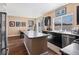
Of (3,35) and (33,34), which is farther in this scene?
(33,34)

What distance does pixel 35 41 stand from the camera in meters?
1.96

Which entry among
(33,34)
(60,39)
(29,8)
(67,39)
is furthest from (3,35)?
(67,39)

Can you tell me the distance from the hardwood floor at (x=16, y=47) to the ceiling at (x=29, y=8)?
46cm

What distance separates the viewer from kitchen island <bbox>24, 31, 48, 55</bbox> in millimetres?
1932

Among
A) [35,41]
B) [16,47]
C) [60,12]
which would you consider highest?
[60,12]

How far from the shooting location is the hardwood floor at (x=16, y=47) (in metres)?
1.86

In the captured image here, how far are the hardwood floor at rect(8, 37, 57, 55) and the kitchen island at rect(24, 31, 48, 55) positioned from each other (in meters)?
0.08

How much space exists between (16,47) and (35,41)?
14.3 inches

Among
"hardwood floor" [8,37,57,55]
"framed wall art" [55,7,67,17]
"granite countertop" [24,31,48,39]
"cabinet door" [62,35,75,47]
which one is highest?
"framed wall art" [55,7,67,17]

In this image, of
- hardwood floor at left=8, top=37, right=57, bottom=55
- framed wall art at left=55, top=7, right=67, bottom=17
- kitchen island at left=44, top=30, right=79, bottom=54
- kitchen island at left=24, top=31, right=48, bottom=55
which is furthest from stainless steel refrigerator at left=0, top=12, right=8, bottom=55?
framed wall art at left=55, top=7, right=67, bottom=17

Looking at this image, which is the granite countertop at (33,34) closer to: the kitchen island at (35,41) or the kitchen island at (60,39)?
the kitchen island at (35,41)

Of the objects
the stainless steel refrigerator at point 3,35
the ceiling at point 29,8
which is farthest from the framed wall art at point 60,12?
the stainless steel refrigerator at point 3,35

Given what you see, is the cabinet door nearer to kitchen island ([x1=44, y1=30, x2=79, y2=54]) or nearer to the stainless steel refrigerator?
kitchen island ([x1=44, y1=30, x2=79, y2=54])

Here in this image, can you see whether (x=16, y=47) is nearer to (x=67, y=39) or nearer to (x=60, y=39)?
(x=60, y=39)
